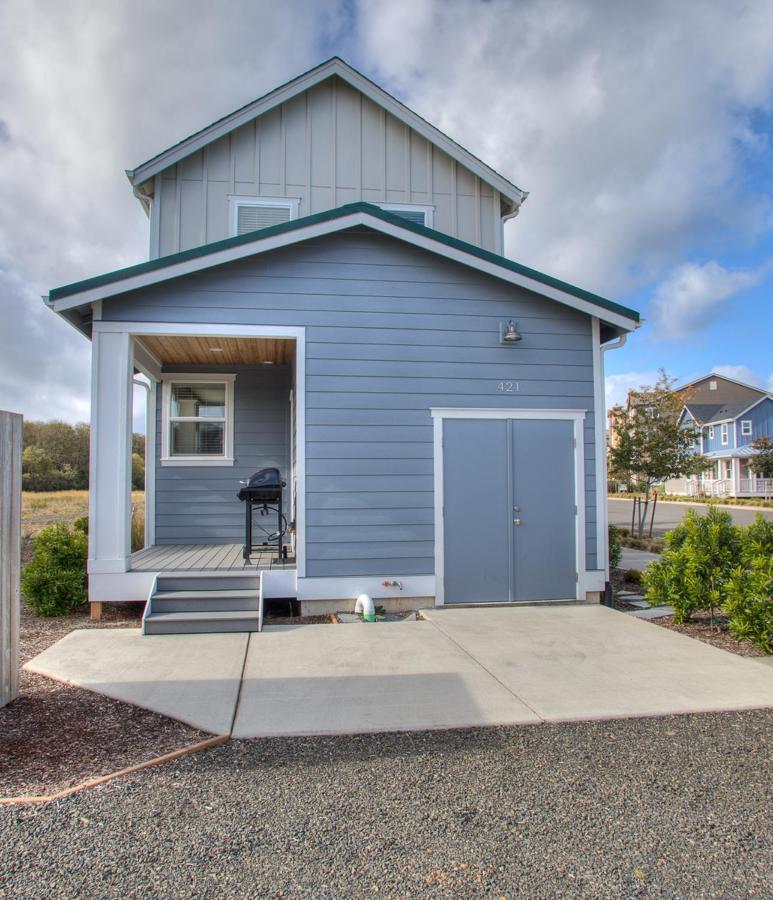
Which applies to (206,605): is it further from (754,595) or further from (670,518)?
(670,518)

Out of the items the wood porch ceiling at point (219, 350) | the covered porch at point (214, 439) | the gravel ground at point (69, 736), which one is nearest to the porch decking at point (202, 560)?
the covered porch at point (214, 439)

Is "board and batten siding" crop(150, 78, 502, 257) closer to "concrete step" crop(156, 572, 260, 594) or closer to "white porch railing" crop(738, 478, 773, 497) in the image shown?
"concrete step" crop(156, 572, 260, 594)

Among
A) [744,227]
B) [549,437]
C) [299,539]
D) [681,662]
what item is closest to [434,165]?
[549,437]

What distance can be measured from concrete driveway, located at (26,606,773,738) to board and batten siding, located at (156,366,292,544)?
10.6 ft

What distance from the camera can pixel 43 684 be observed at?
450 cm

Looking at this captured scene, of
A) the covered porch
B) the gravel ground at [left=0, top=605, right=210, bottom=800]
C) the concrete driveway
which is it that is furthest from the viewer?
the covered porch

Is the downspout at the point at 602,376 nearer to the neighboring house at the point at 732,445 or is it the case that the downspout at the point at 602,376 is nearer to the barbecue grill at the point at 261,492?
the barbecue grill at the point at 261,492

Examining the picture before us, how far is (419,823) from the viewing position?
2.66m

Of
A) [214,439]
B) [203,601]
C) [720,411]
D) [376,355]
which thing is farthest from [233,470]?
[720,411]

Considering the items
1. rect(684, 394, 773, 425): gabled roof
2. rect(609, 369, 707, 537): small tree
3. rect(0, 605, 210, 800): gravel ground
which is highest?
rect(684, 394, 773, 425): gabled roof

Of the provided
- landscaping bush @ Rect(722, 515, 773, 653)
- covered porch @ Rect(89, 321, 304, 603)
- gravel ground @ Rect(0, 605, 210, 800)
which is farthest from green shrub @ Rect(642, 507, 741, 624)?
gravel ground @ Rect(0, 605, 210, 800)

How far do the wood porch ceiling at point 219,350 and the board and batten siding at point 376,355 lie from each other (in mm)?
799

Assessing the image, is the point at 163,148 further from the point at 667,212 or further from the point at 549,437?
the point at 667,212

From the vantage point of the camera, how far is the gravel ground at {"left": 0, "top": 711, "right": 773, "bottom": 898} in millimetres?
2275
